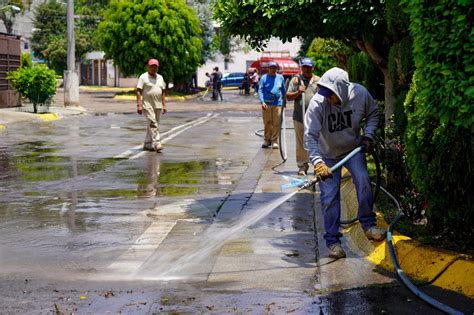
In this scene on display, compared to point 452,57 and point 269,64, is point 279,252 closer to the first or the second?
point 452,57

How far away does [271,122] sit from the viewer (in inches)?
698

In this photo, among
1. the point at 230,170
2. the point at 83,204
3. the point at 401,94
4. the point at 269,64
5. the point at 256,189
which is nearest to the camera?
the point at 401,94

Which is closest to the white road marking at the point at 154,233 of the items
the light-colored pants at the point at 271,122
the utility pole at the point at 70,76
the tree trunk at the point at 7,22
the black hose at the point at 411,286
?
the black hose at the point at 411,286

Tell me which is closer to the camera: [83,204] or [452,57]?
[452,57]

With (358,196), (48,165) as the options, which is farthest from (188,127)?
(358,196)

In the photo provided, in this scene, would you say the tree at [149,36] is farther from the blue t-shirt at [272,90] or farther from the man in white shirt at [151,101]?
the blue t-shirt at [272,90]

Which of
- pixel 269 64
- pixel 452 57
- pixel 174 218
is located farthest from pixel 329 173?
pixel 269 64

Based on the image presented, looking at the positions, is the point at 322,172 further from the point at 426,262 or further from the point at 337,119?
the point at 426,262

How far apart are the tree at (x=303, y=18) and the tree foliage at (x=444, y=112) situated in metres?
1.84

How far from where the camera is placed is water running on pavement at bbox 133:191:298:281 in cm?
746

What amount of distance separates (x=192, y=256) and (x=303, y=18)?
3.25 meters

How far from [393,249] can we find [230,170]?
7.57m

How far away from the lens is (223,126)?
1042 inches

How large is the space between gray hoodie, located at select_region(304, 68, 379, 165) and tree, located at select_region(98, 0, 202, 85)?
136 ft
